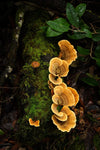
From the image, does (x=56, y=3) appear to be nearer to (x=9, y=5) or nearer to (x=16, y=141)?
Answer: (x=9, y=5)

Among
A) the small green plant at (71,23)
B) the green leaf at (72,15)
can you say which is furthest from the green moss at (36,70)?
the green leaf at (72,15)

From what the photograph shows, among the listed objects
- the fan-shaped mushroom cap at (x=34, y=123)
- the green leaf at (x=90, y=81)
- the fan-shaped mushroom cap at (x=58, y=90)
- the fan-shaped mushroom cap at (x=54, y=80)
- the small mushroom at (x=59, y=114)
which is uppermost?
the fan-shaped mushroom cap at (x=54, y=80)

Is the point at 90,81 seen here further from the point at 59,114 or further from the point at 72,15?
the point at 72,15

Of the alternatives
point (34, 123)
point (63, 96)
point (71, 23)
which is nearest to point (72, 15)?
point (71, 23)

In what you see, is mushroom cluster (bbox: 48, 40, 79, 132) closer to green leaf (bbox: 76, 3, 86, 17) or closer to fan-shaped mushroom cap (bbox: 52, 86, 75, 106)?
fan-shaped mushroom cap (bbox: 52, 86, 75, 106)

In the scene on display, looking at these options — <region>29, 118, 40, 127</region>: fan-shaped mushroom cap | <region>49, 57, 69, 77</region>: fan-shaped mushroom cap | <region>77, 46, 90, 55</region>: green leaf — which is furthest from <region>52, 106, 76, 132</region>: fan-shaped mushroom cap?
<region>77, 46, 90, 55</region>: green leaf

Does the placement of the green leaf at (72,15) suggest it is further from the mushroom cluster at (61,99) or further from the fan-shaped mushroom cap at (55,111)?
the fan-shaped mushroom cap at (55,111)
